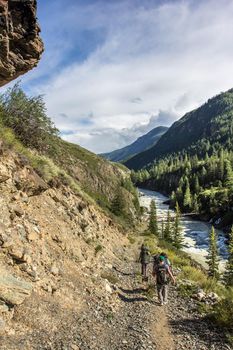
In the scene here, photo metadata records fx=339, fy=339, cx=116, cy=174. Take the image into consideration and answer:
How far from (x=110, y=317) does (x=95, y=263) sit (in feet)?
19.5

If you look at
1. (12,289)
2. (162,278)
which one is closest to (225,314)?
(162,278)

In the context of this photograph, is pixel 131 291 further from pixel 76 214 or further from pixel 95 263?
pixel 76 214

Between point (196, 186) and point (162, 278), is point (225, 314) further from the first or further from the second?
point (196, 186)

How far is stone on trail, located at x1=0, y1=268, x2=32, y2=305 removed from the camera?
10.2 m

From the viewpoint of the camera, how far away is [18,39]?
13.2 m

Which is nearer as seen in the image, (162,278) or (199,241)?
(162,278)

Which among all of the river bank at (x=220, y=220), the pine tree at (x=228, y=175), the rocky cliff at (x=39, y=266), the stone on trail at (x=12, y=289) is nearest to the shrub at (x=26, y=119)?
the rocky cliff at (x=39, y=266)

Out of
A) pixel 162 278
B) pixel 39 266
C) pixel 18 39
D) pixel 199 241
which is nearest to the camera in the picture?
pixel 39 266

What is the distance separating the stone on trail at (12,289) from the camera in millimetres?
10156

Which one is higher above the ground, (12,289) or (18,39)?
(18,39)

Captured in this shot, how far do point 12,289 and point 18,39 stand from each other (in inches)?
364

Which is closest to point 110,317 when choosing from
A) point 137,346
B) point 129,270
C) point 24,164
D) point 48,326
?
point 137,346

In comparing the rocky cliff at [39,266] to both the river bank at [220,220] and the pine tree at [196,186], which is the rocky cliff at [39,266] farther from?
the pine tree at [196,186]

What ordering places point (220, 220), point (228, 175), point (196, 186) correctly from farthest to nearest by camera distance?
point (196, 186), point (228, 175), point (220, 220)
